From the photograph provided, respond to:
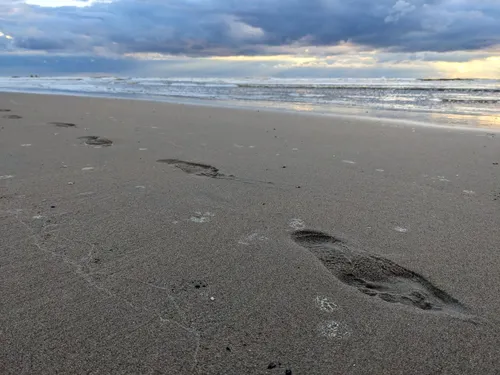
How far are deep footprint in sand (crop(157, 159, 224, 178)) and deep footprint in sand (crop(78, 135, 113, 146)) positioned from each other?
61.2 inches

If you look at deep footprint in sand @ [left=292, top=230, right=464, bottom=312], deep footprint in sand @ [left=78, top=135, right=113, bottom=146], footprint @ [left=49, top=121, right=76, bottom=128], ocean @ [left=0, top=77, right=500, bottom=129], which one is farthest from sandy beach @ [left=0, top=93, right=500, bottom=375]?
ocean @ [left=0, top=77, right=500, bottom=129]

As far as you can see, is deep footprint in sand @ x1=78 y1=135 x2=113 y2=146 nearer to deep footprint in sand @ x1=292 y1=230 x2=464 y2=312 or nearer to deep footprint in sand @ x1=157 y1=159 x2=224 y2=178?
deep footprint in sand @ x1=157 y1=159 x2=224 y2=178

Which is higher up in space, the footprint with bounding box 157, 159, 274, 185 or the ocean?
the ocean

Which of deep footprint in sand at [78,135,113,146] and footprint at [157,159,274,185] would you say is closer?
footprint at [157,159,274,185]

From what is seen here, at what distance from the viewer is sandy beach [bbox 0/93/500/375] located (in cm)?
186

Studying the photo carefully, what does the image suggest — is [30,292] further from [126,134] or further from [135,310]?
[126,134]

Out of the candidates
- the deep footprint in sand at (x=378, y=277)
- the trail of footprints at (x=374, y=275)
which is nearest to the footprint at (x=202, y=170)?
the trail of footprints at (x=374, y=275)

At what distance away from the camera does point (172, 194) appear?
4.00 metres

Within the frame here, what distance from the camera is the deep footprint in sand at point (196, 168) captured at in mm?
4785

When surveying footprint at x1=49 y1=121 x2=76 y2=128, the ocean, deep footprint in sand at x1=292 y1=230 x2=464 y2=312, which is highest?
the ocean

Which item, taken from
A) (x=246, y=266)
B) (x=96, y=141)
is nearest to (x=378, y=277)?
(x=246, y=266)

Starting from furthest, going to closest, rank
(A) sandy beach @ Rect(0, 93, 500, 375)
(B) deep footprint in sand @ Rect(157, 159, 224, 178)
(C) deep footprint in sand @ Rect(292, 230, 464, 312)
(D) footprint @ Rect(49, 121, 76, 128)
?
(D) footprint @ Rect(49, 121, 76, 128) < (B) deep footprint in sand @ Rect(157, 159, 224, 178) < (C) deep footprint in sand @ Rect(292, 230, 464, 312) < (A) sandy beach @ Rect(0, 93, 500, 375)

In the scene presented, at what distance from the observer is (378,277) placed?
8.39 feet

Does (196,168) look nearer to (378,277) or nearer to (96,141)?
(96,141)
